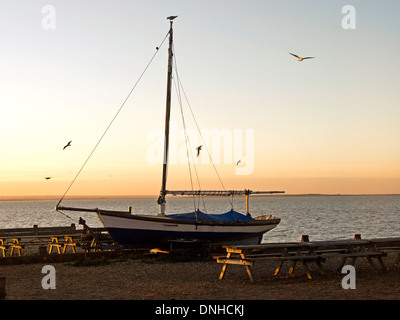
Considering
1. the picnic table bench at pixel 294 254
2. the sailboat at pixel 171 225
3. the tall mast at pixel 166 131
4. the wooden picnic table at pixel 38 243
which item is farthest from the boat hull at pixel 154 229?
the picnic table bench at pixel 294 254

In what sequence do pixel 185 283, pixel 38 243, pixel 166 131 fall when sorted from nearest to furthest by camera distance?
1. pixel 185 283
2. pixel 38 243
3. pixel 166 131

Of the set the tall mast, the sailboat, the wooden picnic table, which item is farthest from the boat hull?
the tall mast

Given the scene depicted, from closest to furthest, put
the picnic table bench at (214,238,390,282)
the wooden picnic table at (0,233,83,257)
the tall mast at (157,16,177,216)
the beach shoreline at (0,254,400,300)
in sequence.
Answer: the beach shoreline at (0,254,400,300)
the picnic table bench at (214,238,390,282)
the wooden picnic table at (0,233,83,257)
the tall mast at (157,16,177,216)

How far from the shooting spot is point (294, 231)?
66312 millimetres

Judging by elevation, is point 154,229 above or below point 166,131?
below

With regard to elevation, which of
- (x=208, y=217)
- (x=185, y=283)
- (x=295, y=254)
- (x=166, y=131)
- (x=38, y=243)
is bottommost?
(x=185, y=283)

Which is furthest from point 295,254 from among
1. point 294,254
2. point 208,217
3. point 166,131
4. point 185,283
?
point 166,131

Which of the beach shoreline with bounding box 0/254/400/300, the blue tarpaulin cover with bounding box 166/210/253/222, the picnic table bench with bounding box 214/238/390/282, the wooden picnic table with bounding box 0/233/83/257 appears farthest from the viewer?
the blue tarpaulin cover with bounding box 166/210/253/222

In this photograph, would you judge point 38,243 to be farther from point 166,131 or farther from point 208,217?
point 166,131

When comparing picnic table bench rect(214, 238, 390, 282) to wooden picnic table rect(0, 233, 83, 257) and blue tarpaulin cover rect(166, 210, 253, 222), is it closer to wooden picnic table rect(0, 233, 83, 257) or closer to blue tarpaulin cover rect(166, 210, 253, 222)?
blue tarpaulin cover rect(166, 210, 253, 222)

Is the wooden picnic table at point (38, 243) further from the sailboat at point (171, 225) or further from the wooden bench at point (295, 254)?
the wooden bench at point (295, 254)

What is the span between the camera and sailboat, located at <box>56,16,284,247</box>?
851 inches

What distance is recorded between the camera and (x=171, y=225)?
73.3 feet
